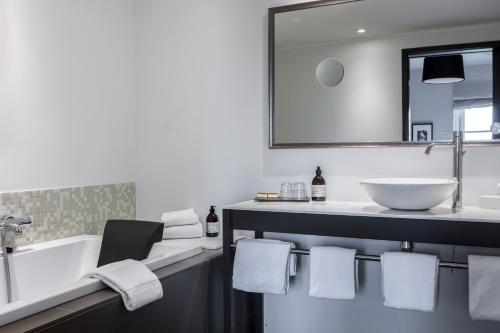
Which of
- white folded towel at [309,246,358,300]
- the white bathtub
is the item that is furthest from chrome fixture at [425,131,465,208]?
A: the white bathtub

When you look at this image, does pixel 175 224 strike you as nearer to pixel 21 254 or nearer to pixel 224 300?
pixel 224 300

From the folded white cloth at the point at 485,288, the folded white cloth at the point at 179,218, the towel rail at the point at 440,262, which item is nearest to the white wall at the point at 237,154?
the folded white cloth at the point at 179,218

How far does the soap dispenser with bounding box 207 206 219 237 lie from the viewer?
2.60 metres

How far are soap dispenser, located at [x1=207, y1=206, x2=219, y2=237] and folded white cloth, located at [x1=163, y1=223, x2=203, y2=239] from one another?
55 millimetres

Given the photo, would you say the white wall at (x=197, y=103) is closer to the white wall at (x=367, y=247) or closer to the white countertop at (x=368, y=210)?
the white wall at (x=367, y=247)

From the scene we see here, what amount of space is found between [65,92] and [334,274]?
176cm

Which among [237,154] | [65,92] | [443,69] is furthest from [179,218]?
[443,69]

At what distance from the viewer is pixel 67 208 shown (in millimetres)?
2504

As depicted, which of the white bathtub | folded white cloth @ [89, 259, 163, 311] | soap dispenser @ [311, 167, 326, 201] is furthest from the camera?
soap dispenser @ [311, 167, 326, 201]

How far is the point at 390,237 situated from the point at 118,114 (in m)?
1.87

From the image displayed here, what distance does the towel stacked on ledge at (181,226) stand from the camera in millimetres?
2549

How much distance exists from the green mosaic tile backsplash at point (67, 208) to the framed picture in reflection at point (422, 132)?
1.79 metres

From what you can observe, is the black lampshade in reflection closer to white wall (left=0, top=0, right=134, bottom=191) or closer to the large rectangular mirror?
the large rectangular mirror

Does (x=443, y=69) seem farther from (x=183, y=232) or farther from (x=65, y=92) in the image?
(x=65, y=92)
